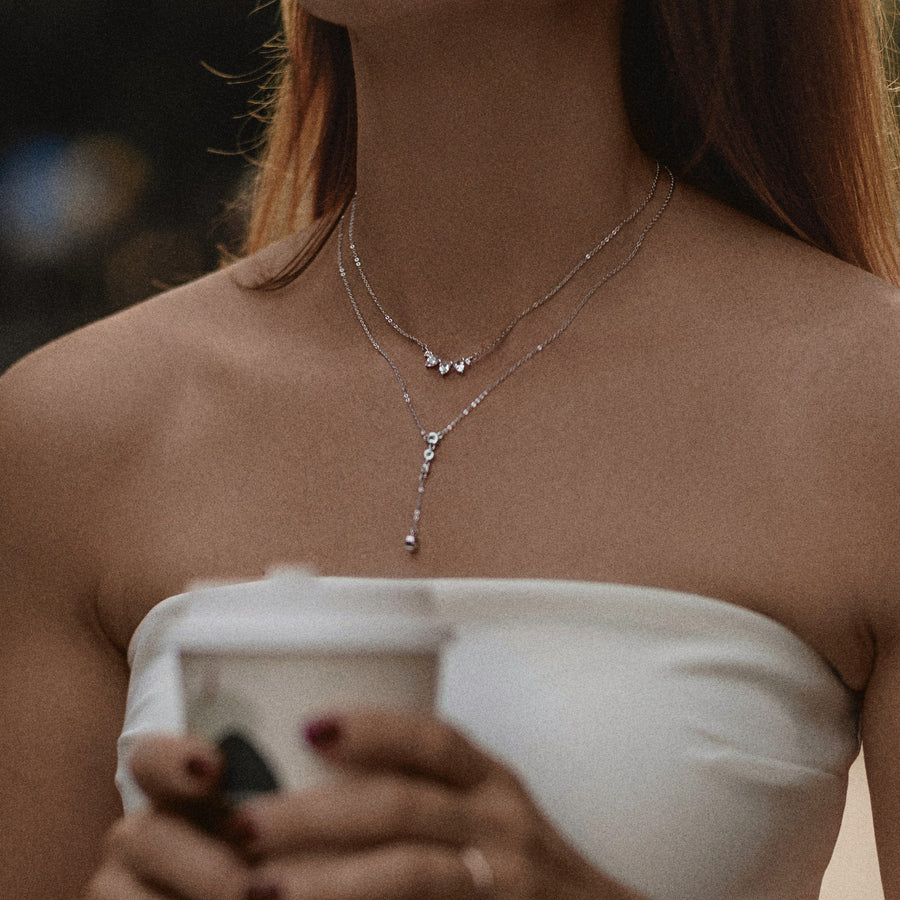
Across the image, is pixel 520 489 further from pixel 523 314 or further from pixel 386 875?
pixel 386 875

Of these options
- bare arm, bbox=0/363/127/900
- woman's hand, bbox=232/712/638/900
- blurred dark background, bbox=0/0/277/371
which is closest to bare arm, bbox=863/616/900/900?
woman's hand, bbox=232/712/638/900

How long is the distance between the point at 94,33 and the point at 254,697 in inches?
130

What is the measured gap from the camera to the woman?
2.88ft

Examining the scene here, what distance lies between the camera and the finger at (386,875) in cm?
56

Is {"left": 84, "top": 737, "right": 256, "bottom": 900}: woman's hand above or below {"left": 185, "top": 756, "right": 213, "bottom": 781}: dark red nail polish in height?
below

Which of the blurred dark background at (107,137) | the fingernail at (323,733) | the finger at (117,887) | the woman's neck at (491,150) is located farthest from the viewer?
the blurred dark background at (107,137)

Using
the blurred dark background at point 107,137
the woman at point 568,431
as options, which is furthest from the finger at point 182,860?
the blurred dark background at point 107,137

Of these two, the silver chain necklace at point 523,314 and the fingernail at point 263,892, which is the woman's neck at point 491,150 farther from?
the fingernail at point 263,892

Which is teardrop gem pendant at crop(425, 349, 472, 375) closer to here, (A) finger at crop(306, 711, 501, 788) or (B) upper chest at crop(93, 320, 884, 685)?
(B) upper chest at crop(93, 320, 884, 685)

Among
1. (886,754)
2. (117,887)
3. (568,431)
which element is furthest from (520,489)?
(117,887)

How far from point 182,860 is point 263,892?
6 centimetres

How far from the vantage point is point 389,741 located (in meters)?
0.55

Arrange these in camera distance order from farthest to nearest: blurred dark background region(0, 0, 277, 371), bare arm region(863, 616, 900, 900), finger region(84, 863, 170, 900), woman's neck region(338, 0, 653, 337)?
blurred dark background region(0, 0, 277, 371)
woman's neck region(338, 0, 653, 337)
bare arm region(863, 616, 900, 900)
finger region(84, 863, 170, 900)

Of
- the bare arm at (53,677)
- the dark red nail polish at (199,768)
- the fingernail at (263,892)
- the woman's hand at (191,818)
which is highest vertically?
the dark red nail polish at (199,768)
